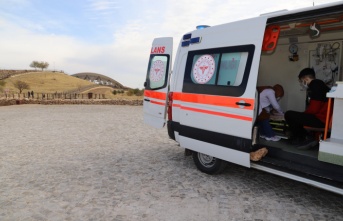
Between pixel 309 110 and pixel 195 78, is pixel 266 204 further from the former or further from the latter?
pixel 195 78

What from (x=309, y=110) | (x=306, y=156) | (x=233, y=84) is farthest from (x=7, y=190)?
(x=309, y=110)

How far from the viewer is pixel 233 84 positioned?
14.3ft

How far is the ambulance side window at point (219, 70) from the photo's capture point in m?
4.25

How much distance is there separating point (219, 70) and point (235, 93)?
552mm

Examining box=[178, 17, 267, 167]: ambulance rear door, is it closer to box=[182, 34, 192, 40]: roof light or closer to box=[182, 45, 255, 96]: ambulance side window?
box=[182, 45, 255, 96]: ambulance side window

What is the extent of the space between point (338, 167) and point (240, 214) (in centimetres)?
135

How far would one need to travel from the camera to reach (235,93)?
169 inches

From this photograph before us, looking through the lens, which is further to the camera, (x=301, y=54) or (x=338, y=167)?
(x=301, y=54)

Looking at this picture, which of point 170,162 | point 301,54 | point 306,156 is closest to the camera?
point 306,156

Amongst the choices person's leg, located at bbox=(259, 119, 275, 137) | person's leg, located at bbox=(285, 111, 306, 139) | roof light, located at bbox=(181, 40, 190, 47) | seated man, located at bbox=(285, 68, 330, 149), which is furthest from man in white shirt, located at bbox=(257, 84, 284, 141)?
roof light, located at bbox=(181, 40, 190, 47)

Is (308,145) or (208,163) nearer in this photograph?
(308,145)

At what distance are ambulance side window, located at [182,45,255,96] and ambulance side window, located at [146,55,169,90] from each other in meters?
0.72

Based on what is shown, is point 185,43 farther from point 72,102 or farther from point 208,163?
point 72,102

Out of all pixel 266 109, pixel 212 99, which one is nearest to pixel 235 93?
pixel 212 99
